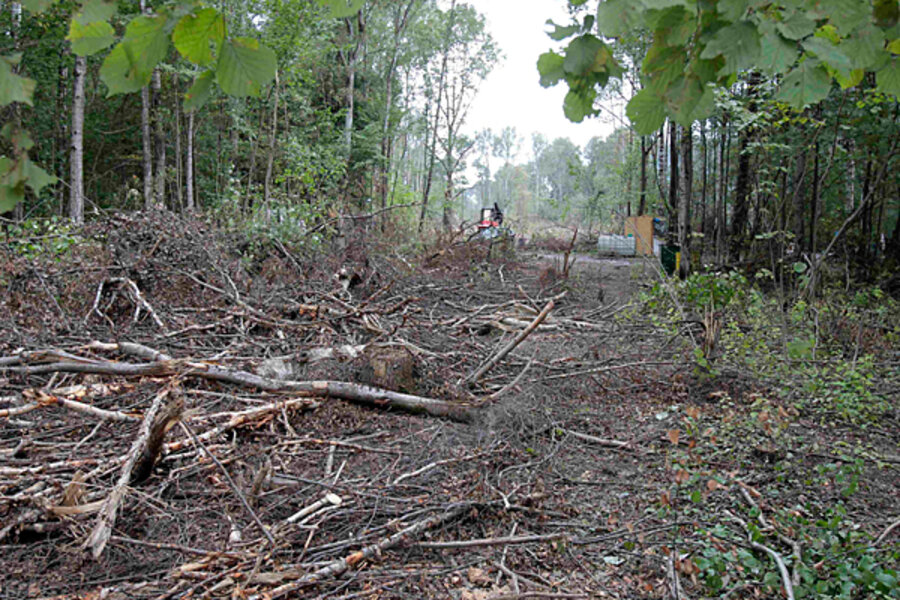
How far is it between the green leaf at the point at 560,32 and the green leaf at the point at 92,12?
0.96 m

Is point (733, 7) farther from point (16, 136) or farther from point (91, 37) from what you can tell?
point (16, 136)

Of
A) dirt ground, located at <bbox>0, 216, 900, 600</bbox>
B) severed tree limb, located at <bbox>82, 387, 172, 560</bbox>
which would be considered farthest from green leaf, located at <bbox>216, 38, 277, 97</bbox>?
severed tree limb, located at <bbox>82, 387, 172, 560</bbox>

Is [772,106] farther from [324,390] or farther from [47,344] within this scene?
[47,344]

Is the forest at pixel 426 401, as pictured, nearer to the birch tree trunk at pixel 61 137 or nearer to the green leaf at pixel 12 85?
the green leaf at pixel 12 85

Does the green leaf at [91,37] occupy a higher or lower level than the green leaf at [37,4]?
lower

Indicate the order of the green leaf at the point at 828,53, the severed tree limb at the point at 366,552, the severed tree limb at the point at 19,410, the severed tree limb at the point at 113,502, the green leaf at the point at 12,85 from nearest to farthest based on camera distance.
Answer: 1. the green leaf at the point at 12,85
2. the green leaf at the point at 828,53
3. the severed tree limb at the point at 366,552
4. the severed tree limb at the point at 113,502
5. the severed tree limb at the point at 19,410

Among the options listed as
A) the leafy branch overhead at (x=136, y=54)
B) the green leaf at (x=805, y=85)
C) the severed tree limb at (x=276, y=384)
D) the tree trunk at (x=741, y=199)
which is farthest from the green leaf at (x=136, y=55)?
the tree trunk at (x=741, y=199)

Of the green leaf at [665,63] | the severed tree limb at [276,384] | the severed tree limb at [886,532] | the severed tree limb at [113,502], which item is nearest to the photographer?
the green leaf at [665,63]

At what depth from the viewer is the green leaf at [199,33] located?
1.25 m

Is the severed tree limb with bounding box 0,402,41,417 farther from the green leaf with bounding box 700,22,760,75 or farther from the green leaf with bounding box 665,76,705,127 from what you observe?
the green leaf with bounding box 700,22,760,75

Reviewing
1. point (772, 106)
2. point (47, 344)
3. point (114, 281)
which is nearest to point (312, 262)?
point (114, 281)

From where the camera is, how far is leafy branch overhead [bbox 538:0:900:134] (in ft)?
3.99

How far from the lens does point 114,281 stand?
6.58 meters

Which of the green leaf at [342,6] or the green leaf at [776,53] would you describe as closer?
the green leaf at [776,53]
